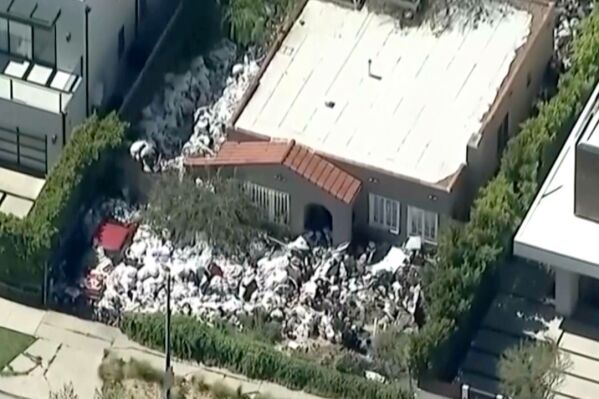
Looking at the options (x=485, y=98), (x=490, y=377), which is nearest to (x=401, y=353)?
(x=490, y=377)

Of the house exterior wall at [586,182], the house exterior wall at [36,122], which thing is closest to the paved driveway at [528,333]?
the house exterior wall at [586,182]

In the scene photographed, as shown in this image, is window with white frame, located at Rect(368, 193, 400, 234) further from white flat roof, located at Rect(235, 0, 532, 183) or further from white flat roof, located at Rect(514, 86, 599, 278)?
white flat roof, located at Rect(514, 86, 599, 278)

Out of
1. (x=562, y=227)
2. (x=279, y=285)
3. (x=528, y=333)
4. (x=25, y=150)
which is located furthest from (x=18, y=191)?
(x=562, y=227)

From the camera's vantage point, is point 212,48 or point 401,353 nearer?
point 401,353

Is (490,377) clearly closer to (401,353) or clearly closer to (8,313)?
(401,353)

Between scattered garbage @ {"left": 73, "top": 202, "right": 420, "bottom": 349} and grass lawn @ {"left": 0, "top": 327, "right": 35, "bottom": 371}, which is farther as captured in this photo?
grass lawn @ {"left": 0, "top": 327, "right": 35, "bottom": 371}

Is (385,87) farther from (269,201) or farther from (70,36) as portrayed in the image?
(70,36)

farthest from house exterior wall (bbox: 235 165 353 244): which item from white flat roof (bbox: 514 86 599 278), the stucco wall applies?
the stucco wall
